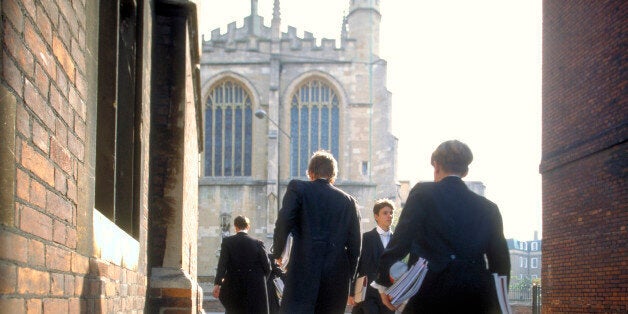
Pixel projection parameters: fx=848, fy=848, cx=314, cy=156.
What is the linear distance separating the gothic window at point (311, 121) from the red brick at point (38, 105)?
1602 inches

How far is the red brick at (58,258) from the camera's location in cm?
266

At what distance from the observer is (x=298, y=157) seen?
4375 centimetres

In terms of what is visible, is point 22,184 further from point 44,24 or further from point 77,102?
point 77,102

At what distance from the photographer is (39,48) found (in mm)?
2510

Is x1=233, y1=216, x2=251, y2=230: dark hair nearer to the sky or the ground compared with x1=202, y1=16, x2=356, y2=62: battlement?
nearer to the ground

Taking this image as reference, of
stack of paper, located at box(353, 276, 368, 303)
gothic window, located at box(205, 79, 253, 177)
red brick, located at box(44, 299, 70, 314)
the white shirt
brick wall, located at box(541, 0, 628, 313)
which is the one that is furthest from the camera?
gothic window, located at box(205, 79, 253, 177)

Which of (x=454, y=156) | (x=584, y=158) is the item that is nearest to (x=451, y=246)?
(x=454, y=156)

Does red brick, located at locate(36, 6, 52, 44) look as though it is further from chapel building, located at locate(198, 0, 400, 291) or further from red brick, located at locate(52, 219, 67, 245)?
chapel building, located at locate(198, 0, 400, 291)

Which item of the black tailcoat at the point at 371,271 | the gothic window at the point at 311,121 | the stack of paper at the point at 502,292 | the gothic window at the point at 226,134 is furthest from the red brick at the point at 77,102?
the gothic window at the point at 226,134

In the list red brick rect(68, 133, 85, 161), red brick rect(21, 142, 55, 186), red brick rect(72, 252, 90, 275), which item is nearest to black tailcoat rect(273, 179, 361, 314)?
red brick rect(72, 252, 90, 275)

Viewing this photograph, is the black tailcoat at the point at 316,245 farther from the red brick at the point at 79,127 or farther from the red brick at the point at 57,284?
the red brick at the point at 57,284

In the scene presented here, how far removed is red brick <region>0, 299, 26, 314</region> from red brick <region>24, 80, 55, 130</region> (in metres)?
0.54

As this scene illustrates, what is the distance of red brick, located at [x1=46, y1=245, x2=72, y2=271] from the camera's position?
105 inches

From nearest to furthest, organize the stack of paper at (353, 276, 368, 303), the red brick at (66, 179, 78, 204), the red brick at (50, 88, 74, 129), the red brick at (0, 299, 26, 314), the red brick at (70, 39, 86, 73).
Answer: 1. the red brick at (0, 299, 26, 314)
2. the red brick at (50, 88, 74, 129)
3. the red brick at (66, 179, 78, 204)
4. the red brick at (70, 39, 86, 73)
5. the stack of paper at (353, 276, 368, 303)
